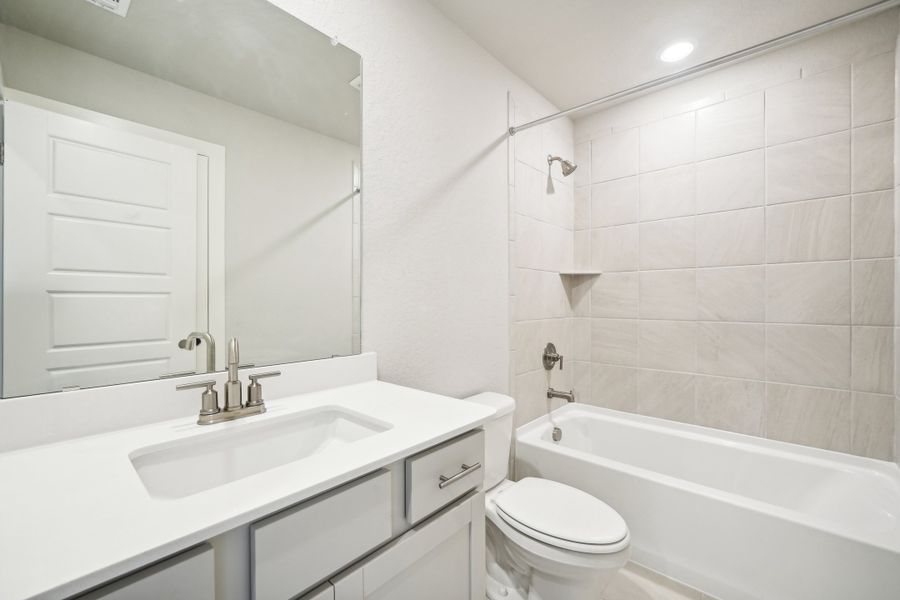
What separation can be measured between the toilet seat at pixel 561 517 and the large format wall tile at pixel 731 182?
168 centimetres

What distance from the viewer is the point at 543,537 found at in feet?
4.14

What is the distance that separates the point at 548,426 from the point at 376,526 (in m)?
1.70

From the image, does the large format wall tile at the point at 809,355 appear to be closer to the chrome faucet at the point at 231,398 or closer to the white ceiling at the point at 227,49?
the white ceiling at the point at 227,49


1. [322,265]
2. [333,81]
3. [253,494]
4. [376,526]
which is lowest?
[376,526]

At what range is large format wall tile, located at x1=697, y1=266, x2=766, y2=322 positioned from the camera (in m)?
1.96

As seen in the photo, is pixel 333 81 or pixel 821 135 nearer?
pixel 333 81

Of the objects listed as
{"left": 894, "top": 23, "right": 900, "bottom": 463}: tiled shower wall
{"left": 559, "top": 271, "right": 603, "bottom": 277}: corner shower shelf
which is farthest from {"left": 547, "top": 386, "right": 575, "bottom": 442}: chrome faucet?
{"left": 894, "top": 23, "right": 900, "bottom": 463}: tiled shower wall

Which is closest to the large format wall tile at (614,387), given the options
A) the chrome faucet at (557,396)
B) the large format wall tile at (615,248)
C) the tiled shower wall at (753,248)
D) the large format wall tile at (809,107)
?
the tiled shower wall at (753,248)

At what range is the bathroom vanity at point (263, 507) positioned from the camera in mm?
450

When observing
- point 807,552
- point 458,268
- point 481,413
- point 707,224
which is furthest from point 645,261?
point 481,413

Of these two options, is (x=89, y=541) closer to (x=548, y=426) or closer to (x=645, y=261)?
(x=548, y=426)

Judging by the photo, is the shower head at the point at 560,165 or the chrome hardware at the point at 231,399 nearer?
the chrome hardware at the point at 231,399

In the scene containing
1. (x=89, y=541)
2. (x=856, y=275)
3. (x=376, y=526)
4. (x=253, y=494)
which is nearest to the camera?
(x=89, y=541)

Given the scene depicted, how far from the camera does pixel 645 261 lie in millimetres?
2314
